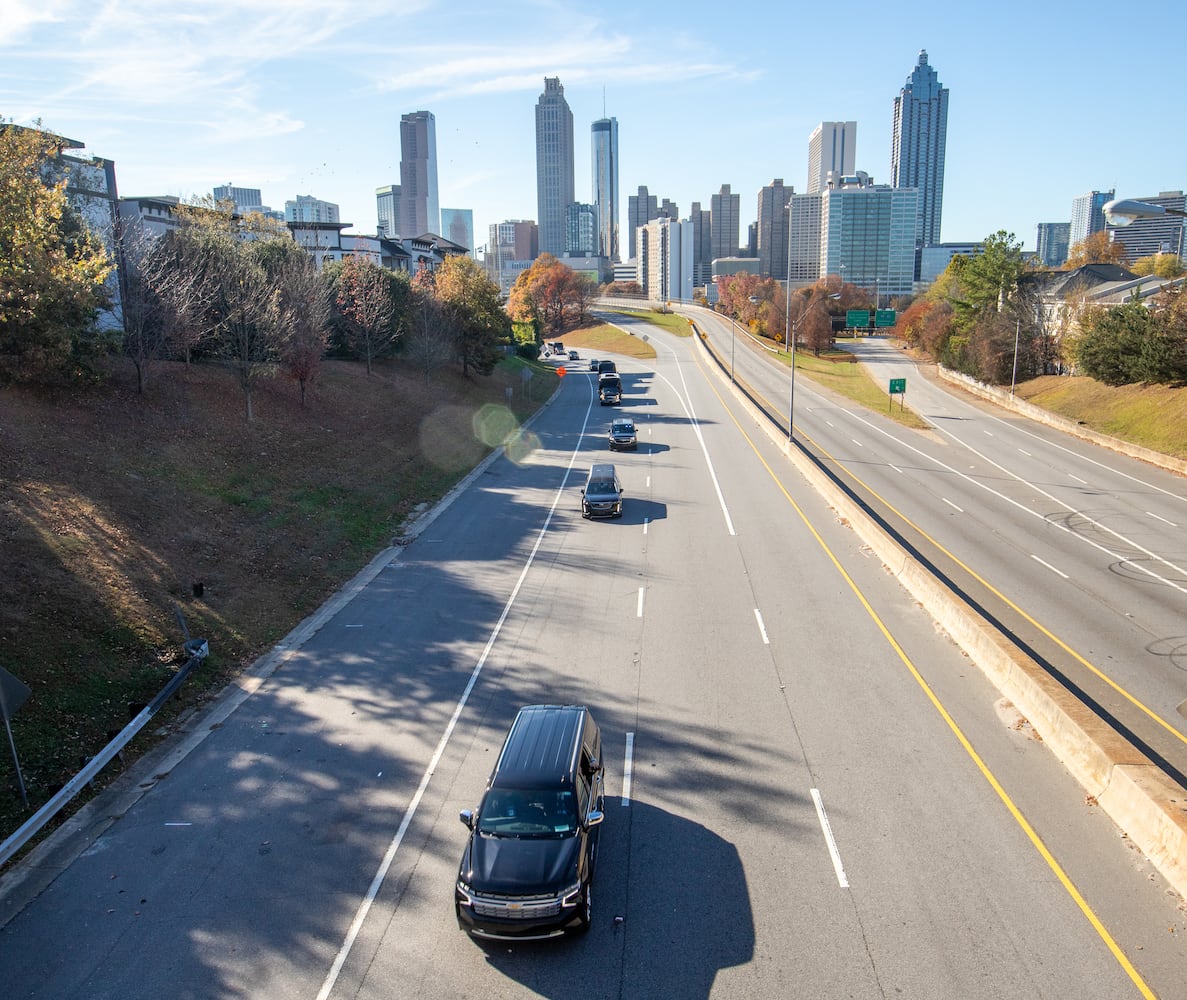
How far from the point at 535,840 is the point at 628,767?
3468 mm

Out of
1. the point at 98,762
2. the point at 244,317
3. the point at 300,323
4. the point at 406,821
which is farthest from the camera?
the point at 300,323

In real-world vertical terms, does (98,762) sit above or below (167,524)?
below

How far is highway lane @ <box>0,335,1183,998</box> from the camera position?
8750 millimetres

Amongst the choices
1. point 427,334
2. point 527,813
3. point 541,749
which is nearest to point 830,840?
point 541,749

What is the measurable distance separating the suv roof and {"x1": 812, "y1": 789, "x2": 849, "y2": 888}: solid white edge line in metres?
3.50

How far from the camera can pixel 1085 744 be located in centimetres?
1196

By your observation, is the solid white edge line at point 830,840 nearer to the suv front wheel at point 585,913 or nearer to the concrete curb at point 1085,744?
the suv front wheel at point 585,913

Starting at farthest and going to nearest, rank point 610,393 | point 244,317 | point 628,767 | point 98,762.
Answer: point 610,393 < point 244,317 < point 628,767 < point 98,762

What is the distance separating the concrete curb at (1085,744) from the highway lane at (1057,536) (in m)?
1.18

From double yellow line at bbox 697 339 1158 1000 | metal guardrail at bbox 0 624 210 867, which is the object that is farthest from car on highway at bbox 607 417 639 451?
metal guardrail at bbox 0 624 210 867

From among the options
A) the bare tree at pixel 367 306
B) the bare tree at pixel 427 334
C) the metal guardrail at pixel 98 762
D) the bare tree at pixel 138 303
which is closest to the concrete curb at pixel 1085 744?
the metal guardrail at pixel 98 762

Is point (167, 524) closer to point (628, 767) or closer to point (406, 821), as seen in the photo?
point (406, 821)

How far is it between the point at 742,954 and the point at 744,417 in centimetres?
4966

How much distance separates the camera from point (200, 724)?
14.4 meters
